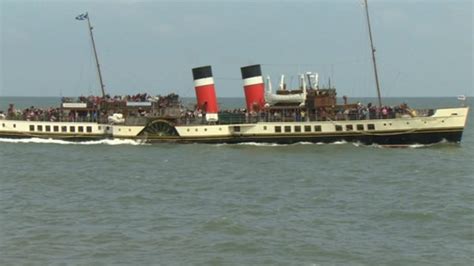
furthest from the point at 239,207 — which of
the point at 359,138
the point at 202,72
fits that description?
the point at 202,72

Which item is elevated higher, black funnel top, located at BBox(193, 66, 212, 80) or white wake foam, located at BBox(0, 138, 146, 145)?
black funnel top, located at BBox(193, 66, 212, 80)

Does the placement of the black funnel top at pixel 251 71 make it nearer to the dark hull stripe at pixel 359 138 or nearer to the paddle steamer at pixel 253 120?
the paddle steamer at pixel 253 120

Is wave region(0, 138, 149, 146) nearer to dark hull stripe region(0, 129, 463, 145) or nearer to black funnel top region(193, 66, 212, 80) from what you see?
dark hull stripe region(0, 129, 463, 145)

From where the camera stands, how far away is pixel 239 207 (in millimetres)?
27953

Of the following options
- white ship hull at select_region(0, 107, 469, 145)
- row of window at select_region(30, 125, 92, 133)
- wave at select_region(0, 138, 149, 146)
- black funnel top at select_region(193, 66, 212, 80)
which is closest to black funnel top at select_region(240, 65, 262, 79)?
black funnel top at select_region(193, 66, 212, 80)

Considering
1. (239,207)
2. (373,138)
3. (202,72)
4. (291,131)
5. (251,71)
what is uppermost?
(202,72)

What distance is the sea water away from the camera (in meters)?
20.9

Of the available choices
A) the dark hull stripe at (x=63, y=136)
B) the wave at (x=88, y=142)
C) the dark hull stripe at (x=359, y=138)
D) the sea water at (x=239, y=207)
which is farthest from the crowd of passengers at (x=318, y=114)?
the dark hull stripe at (x=63, y=136)

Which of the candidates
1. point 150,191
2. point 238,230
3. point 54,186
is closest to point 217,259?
point 238,230

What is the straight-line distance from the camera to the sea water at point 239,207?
68.7ft

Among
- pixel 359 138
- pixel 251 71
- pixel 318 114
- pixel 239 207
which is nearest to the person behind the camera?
pixel 239 207

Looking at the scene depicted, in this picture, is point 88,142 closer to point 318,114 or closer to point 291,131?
point 291,131

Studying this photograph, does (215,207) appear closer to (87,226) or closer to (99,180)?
(87,226)

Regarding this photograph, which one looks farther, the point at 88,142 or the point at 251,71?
the point at 251,71
